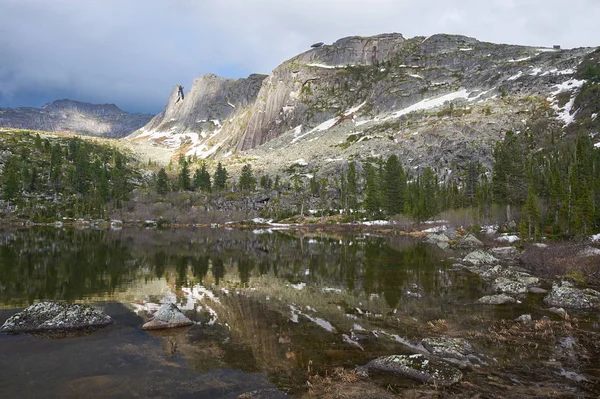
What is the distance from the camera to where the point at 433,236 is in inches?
2872

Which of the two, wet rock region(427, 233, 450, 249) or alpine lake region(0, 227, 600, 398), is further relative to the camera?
wet rock region(427, 233, 450, 249)

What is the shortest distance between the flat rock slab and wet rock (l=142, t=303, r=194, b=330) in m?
2.55

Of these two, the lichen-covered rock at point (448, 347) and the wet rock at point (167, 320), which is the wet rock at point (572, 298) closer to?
the lichen-covered rock at point (448, 347)

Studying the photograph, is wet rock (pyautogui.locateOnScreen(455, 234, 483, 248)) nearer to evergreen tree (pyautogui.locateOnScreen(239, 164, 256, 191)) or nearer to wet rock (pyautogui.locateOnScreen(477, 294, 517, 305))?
wet rock (pyautogui.locateOnScreen(477, 294, 517, 305))

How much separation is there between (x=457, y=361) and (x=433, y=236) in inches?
2472

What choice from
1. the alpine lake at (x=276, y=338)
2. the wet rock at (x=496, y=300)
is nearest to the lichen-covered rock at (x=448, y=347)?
the alpine lake at (x=276, y=338)

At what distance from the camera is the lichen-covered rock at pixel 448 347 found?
47.3 feet

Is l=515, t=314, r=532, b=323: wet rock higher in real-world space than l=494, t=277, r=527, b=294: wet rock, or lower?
higher

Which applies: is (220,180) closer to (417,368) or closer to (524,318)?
(524,318)

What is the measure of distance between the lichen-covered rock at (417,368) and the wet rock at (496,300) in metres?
12.1

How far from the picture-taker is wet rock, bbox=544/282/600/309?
2209 cm

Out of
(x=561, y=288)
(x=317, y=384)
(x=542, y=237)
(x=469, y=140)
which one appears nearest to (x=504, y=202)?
(x=542, y=237)

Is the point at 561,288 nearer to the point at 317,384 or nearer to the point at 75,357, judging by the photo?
the point at 317,384

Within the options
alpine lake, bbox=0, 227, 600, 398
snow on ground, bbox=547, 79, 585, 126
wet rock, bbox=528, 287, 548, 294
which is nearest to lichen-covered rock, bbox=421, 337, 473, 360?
alpine lake, bbox=0, 227, 600, 398
